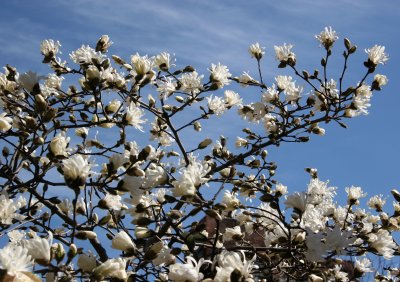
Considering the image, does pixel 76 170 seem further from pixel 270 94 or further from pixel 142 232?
pixel 270 94

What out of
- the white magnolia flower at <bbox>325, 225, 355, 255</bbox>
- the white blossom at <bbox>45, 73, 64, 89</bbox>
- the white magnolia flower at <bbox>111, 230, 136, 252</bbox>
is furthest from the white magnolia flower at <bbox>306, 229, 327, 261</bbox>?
the white blossom at <bbox>45, 73, 64, 89</bbox>

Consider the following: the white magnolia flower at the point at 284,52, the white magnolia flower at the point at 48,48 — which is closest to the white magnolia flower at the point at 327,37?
the white magnolia flower at the point at 284,52

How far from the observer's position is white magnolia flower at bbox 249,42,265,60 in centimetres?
473

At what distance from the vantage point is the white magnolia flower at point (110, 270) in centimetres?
229

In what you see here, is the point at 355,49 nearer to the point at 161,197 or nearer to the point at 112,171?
the point at 161,197

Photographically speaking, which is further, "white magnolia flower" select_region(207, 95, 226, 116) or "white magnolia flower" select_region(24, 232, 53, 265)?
"white magnolia flower" select_region(207, 95, 226, 116)

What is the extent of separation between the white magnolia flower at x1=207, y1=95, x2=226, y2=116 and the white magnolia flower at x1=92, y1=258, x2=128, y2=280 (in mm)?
2266

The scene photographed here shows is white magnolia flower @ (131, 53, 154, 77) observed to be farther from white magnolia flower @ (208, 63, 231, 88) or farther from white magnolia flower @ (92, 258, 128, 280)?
white magnolia flower @ (92, 258, 128, 280)

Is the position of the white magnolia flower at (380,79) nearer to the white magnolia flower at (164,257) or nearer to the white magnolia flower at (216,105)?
the white magnolia flower at (216,105)

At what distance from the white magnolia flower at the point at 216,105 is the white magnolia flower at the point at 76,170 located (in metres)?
2.14

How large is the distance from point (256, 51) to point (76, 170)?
8.62 ft

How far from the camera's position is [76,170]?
2.41 metres

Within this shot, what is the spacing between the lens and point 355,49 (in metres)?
4.34

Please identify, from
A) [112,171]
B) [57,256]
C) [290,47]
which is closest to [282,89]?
[290,47]
